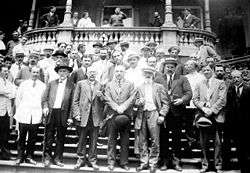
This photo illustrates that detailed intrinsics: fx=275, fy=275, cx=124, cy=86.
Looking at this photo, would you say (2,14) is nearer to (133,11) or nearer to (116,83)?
(133,11)

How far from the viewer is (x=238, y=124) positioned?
16.7 feet

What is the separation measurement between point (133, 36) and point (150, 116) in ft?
22.3

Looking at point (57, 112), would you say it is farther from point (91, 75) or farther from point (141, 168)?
point (141, 168)

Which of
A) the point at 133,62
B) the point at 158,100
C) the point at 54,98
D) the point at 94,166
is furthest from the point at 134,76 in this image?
the point at 94,166

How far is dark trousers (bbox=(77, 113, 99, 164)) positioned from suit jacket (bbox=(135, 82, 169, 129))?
0.84 meters

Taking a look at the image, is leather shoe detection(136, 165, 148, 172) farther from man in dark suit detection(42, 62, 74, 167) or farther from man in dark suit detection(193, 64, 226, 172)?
man in dark suit detection(42, 62, 74, 167)

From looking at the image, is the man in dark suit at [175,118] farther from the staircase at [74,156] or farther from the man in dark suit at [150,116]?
the staircase at [74,156]

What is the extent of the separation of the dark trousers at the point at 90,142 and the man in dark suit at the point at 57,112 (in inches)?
15.5

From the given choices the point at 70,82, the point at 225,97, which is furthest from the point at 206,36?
the point at 70,82

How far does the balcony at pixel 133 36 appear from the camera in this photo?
36.5 ft

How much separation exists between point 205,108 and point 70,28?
7911mm

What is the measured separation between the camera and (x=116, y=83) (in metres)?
5.48

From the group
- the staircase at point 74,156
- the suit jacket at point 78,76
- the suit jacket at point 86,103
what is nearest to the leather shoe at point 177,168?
the staircase at point 74,156

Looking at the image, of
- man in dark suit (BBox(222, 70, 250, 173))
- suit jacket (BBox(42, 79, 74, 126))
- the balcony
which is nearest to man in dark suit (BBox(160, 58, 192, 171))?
man in dark suit (BBox(222, 70, 250, 173))
